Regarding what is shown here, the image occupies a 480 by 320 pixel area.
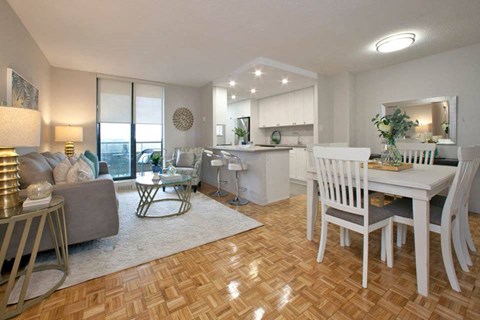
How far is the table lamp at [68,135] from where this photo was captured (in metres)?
3.83

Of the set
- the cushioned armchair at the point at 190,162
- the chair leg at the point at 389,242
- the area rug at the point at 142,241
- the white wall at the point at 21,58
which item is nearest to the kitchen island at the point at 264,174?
the area rug at the point at 142,241

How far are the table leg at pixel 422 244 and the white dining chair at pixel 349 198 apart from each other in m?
0.25

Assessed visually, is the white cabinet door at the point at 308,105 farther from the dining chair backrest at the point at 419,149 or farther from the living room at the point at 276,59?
the dining chair backrest at the point at 419,149

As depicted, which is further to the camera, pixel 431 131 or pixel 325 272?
pixel 431 131

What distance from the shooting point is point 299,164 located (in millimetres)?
5406

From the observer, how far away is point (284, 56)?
3.67 meters

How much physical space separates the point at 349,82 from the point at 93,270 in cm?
508

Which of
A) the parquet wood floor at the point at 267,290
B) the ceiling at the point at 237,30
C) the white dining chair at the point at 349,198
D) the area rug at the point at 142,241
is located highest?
the ceiling at the point at 237,30

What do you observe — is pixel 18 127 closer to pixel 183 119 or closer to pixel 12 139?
pixel 12 139

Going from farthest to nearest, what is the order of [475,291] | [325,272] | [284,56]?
1. [284,56]
2. [325,272]
3. [475,291]

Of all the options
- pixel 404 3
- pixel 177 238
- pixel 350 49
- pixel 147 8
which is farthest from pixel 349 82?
pixel 177 238

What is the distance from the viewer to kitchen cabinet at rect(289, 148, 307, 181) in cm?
526

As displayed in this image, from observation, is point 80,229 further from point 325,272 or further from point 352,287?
point 352,287

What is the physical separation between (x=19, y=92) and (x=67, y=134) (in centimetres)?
146
